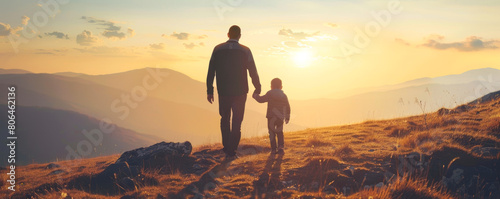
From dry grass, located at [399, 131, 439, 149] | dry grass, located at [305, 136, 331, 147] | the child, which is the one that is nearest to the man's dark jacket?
the child

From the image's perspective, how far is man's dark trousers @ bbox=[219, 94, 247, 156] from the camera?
26.6 ft

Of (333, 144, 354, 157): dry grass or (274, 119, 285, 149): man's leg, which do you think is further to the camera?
(274, 119, 285, 149): man's leg

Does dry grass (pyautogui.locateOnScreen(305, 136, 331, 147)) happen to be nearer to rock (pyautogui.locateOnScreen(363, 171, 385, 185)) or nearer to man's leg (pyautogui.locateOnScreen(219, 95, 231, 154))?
man's leg (pyautogui.locateOnScreen(219, 95, 231, 154))

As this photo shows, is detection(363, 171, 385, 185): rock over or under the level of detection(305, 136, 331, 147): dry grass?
under

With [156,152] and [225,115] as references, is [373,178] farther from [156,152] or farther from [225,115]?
[156,152]

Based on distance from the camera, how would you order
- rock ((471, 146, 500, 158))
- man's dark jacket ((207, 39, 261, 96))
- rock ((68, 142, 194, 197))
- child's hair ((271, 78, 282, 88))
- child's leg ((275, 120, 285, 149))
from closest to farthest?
rock ((68, 142, 194, 197)) < rock ((471, 146, 500, 158)) < man's dark jacket ((207, 39, 261, 96)) < child's leg ((275, 120, 285, 149)) < child's hair ((271, 78, 282, 88))

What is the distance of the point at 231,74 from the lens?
8047 mm

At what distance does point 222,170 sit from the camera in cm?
720

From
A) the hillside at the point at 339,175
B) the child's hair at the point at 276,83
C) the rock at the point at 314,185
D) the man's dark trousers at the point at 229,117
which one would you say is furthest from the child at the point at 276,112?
the rock at the point at 314,185

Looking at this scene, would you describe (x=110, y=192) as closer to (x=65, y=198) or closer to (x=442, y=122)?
(x=65, y=198)

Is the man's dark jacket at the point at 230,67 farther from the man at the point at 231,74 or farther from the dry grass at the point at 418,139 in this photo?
the dry grass at the point at 418,139

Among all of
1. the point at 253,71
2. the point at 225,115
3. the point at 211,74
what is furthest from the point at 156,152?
the point at 253,71

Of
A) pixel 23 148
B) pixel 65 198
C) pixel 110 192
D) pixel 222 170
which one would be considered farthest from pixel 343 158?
pixel 23 148

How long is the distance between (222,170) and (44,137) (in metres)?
215
